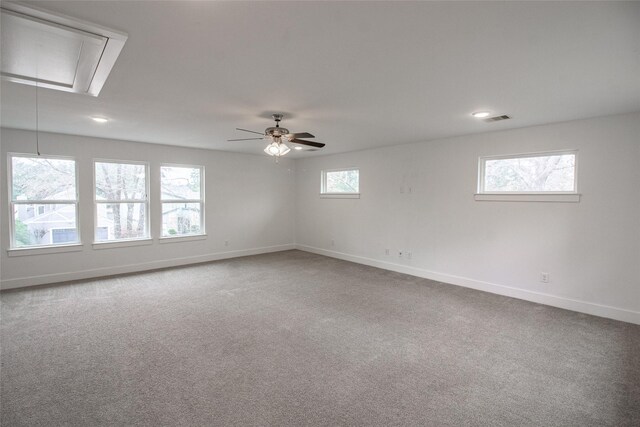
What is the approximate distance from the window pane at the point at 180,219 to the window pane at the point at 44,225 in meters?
1.39

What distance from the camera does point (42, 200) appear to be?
4.72 metres

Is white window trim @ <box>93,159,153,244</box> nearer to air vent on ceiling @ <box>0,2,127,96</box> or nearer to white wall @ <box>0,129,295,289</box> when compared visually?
white wall @ <box>0,129,295,289</box>

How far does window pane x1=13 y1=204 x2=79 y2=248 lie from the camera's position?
181 inches

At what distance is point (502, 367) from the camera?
255 cm

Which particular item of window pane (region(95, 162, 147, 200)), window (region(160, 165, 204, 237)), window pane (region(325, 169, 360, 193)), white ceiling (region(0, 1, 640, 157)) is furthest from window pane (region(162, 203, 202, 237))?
window pane (region(325, 169, 360, 193))

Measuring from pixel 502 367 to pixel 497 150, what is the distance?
10.0 ft

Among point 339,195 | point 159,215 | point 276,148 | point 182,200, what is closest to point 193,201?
point 182,200

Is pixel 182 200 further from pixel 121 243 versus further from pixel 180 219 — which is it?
pixel 121 243

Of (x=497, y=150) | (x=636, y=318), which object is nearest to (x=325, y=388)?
(x=636, y=318)

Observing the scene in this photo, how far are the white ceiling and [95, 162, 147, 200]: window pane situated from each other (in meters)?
1.32

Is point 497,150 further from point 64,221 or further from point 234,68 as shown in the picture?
point 64,221

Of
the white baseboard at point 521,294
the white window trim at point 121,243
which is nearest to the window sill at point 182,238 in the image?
the white window trim at point 121,243

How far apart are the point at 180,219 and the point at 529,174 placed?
610cm

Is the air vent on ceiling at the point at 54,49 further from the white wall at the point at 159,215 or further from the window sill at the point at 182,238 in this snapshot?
the window sill at the point at 182,238
